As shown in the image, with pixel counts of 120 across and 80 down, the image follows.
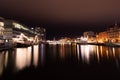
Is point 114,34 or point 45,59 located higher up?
point 114,34

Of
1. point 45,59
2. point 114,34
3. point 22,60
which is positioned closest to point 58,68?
point 22,60

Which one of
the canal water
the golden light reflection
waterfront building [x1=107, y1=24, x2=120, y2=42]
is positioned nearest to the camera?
the canal water

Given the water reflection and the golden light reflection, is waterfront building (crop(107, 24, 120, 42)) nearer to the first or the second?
the water reflection

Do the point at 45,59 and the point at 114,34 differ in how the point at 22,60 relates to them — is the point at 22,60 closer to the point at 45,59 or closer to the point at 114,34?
the point at 45,59

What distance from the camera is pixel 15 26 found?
110062mm

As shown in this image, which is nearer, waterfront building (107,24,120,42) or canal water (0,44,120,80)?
canal water (0,44,120,80)

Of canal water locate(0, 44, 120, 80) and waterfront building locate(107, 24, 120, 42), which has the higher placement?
waterfront building locate(107, 24, 120, 42)

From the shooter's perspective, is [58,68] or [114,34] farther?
[114,34]

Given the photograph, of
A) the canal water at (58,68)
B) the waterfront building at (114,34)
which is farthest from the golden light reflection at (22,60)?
the waterfront building at (114,34)

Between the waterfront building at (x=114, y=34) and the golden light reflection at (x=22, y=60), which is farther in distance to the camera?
the waterfront building at (x=114, y=34)

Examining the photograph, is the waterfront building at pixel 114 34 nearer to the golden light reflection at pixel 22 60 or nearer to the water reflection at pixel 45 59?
the water reflection at pixel 45 59

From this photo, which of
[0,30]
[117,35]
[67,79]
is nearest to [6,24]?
[0,30]

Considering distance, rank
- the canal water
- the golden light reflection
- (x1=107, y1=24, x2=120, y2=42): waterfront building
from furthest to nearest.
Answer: (x1=107, y1=24, x2=120, y2=42): waterfront building < the golden light reflection < the canal water

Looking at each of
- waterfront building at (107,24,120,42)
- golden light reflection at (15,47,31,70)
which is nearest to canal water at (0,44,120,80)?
golden light reflection at (15,47,31,70)
